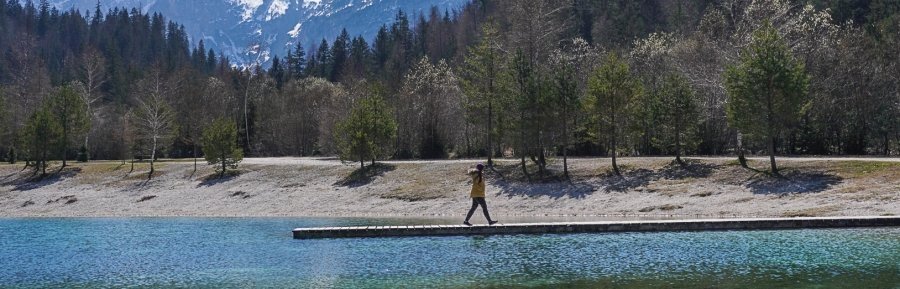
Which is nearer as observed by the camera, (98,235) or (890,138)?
(98,235)

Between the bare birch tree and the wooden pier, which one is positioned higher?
the bare birch tree

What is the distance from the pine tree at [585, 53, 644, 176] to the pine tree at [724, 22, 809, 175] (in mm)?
6579

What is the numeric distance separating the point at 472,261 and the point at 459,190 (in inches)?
1011

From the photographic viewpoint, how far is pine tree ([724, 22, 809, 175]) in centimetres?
4372

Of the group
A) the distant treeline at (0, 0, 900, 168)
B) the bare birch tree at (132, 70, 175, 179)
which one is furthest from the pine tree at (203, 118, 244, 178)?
the bare birch tree at (132, 70, 175, 179)

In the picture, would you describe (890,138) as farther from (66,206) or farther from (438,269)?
(66,206)

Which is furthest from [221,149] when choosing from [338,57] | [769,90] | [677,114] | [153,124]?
[338,57]

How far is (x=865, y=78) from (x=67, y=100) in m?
65.1

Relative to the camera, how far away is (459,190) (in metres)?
47.5

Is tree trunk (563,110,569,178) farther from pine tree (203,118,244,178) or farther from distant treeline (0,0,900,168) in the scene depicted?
pine tree (203,118,244,178)

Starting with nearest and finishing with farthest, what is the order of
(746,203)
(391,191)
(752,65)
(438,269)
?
(438,269) < (746,203) < (752,65) < (391,191)

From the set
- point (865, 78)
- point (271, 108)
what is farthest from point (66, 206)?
point (865, 78)

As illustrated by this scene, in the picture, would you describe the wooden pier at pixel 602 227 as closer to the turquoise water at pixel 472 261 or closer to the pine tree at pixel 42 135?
the turquoise water at pixel 472 261

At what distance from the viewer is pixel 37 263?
23.8 meters
